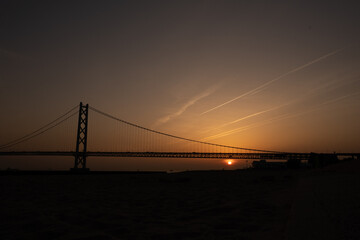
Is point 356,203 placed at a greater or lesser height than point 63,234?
greater

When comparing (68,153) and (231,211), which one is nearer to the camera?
(231,211)

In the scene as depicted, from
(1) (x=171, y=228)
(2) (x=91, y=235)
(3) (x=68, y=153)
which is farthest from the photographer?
(3) (x=68, y=153)

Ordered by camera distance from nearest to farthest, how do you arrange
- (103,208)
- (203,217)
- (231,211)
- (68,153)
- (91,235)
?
1. (91,235)
2. (203,217)
3. (231,211)
4. (103,208)
5. (68,153)

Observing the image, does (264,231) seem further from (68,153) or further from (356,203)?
(68,153)

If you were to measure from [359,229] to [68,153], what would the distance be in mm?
39718

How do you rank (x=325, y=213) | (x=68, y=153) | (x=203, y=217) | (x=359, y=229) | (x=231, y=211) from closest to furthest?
1. (x=359, y=229)
2. (x=325, y=213)
3. (x=203, y=217)
4. (x=231, y=211)
5. (x=68, y=153)

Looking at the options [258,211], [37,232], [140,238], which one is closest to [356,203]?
[258,211]

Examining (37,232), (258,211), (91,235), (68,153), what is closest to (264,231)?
(258,211)

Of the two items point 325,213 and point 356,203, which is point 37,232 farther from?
point 356,203

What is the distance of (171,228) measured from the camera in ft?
7.37

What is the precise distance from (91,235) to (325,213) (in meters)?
1.84

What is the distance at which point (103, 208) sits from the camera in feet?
11.1

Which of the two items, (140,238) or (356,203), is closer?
(140,238)

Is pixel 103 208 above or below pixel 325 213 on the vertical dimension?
below
